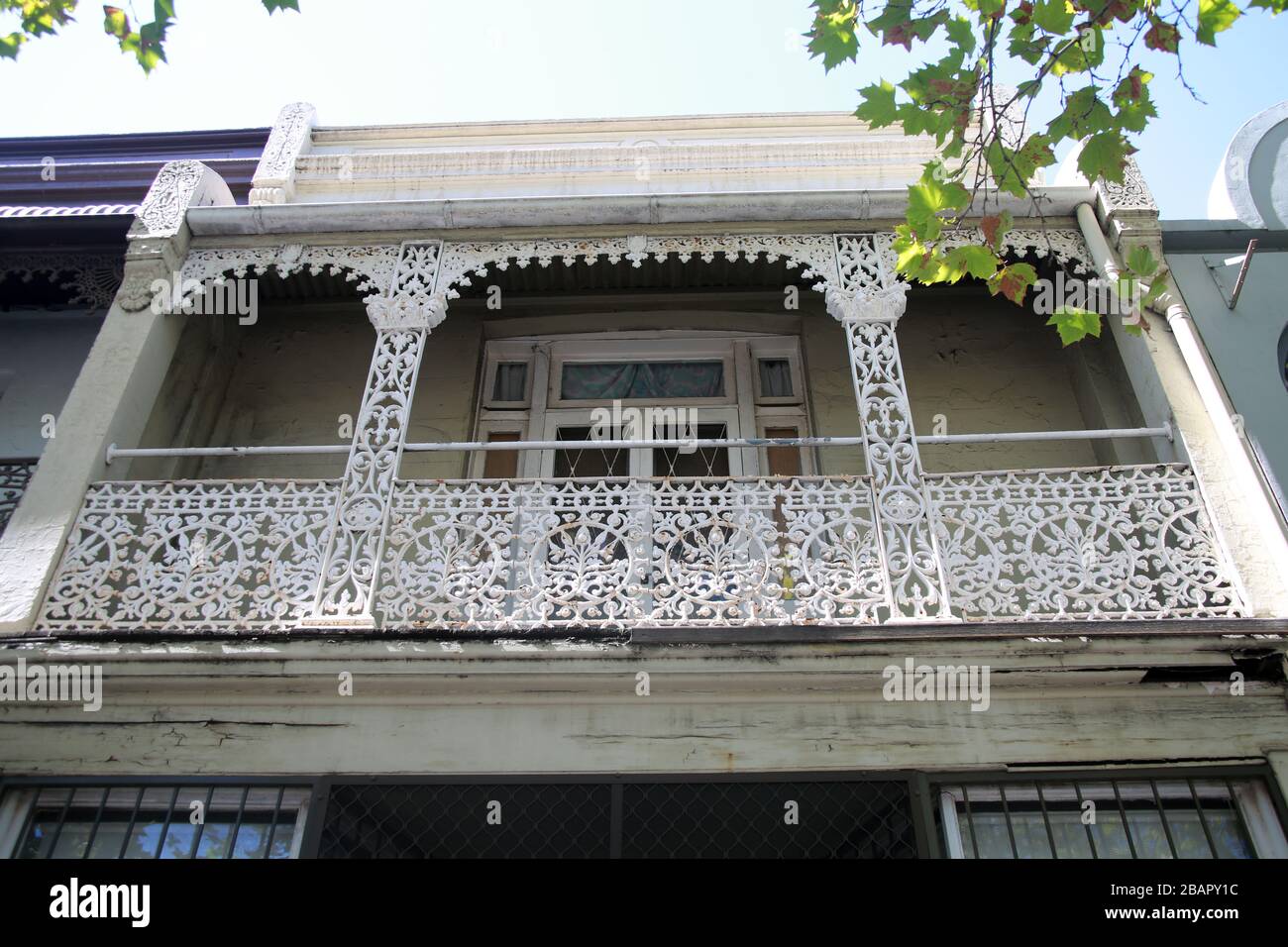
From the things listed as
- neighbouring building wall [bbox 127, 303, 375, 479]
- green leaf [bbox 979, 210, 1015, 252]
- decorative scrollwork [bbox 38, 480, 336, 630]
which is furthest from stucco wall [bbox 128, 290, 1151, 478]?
green leaf [bbox 979, 210, 1015, 252]

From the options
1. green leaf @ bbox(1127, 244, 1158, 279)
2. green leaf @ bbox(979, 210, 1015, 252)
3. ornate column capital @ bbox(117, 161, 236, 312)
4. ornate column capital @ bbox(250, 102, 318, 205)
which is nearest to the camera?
green leaf @ bbox(979, 210, 1015, 252)

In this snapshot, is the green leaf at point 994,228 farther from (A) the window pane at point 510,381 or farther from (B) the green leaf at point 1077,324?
(A) the window pane at point 510,381

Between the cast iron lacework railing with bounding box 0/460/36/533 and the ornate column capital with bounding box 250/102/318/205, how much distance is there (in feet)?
8.64

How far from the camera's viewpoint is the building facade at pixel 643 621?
5.32 meters

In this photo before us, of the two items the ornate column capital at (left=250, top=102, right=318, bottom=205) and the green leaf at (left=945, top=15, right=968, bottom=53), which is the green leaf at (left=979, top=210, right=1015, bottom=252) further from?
the ornate column capital at (left=250, top=102, right=318, bottom=205)

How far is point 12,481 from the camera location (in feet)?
24.3

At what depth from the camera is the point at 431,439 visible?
314 inches

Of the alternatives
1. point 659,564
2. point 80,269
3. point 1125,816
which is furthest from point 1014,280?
point 80,269

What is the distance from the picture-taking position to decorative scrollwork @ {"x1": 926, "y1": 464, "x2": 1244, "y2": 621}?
18.4 feet

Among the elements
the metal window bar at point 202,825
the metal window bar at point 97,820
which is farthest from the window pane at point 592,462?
the metal window bar at point 97,820

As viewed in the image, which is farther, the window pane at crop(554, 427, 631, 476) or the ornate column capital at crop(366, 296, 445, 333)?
the window pane at crop(554, 427, 631, 476)

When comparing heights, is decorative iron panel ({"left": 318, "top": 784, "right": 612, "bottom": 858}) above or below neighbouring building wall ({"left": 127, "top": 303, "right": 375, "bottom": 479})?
below

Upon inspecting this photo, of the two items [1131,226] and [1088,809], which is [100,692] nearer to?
[1088,809]
